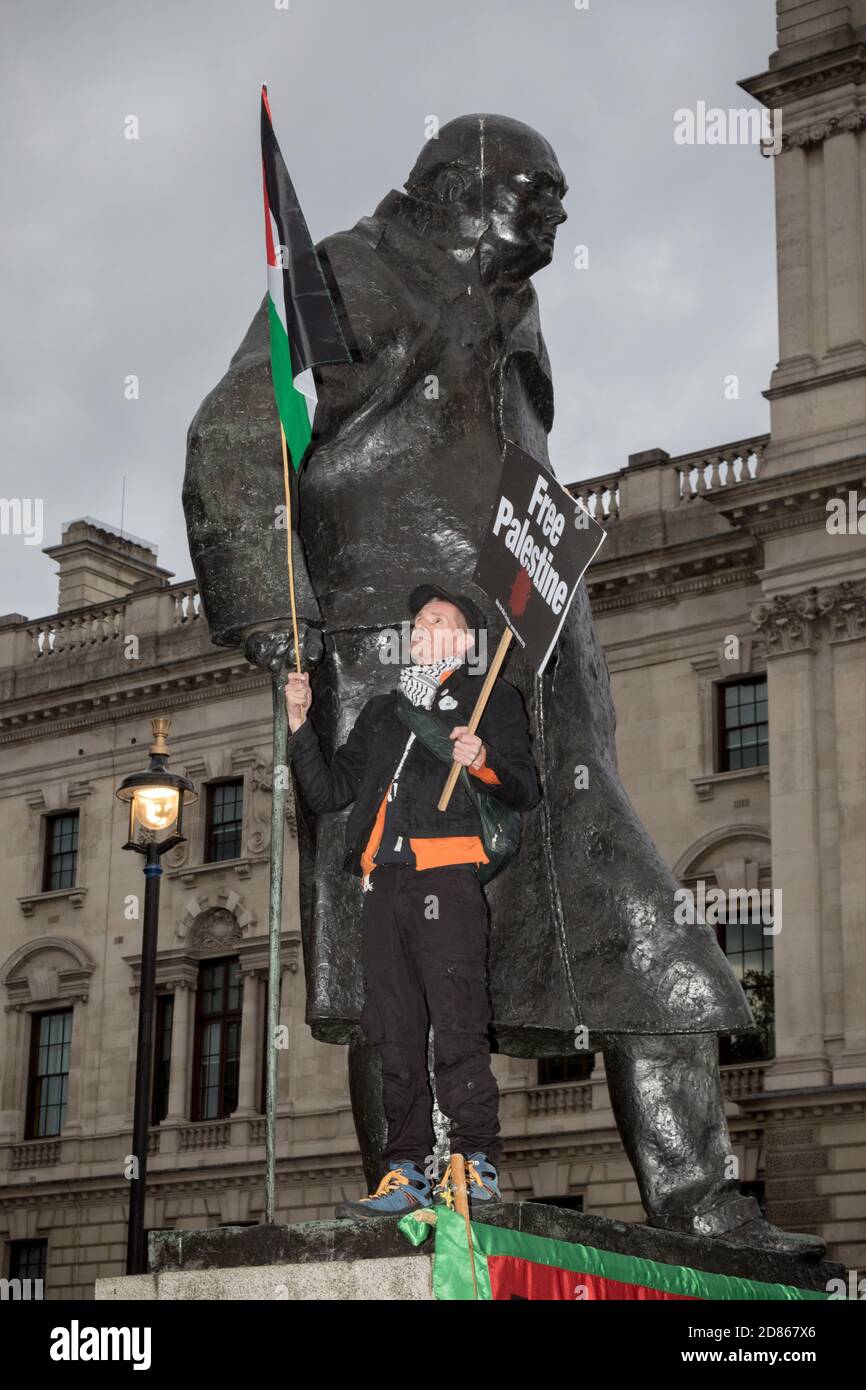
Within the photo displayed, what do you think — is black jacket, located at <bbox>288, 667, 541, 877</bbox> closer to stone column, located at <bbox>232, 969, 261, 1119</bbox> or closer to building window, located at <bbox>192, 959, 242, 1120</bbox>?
stone column, located at <bbox>232, 969, 261, 1119</bbox>

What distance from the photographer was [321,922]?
546 cm

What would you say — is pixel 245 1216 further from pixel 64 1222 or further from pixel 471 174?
pixel 471 174

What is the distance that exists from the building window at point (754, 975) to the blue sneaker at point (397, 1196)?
2642cm

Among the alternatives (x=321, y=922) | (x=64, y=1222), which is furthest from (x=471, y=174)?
(x=64, y=1222)

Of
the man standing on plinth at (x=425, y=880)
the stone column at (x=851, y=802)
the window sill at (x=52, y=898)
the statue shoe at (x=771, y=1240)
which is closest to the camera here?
the man standing on plinth at (x=425, y=880)

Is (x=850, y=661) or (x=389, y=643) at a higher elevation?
(x=850, y=661)

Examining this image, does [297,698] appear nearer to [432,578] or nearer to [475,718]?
[475,718]

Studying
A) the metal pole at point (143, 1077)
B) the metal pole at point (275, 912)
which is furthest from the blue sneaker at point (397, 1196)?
the metal pole at point (143, 1077)

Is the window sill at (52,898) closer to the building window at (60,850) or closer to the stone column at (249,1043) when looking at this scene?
the building window at (60,850)

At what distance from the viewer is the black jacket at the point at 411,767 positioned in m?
5.06

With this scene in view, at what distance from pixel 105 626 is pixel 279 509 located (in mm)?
37192

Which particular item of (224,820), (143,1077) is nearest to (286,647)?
(143,1077)

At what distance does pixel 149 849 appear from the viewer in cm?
1614

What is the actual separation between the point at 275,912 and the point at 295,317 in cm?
146
